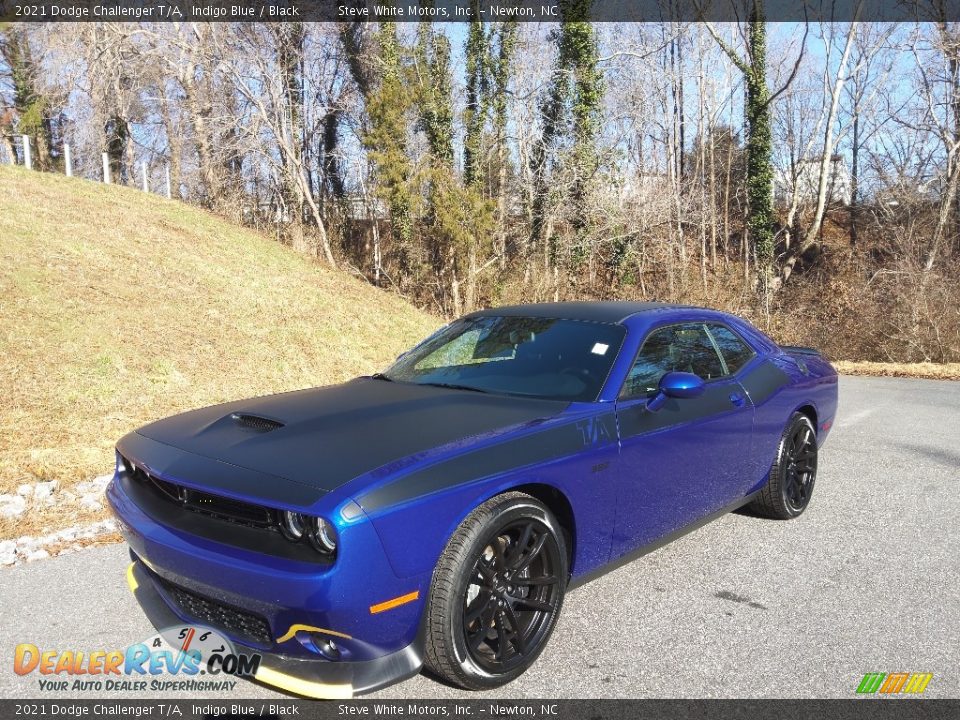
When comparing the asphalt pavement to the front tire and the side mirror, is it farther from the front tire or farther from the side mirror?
the side mirror

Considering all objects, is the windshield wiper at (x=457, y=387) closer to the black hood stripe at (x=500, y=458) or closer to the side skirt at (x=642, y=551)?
the black hood stripe at (x=500, y=458)

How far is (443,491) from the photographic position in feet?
8.80

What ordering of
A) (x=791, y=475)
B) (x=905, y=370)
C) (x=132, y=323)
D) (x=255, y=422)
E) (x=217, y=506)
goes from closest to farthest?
1. (x=217, y=506)
2. (x=255, y=422)
3. (x=791, y=475)
4. (x=132, y=323)
5. (x=905, y=370)

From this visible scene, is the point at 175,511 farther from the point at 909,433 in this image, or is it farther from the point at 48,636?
the point at 909,433

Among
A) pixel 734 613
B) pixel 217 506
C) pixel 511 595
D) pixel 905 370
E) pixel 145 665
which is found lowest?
pixel 905 370

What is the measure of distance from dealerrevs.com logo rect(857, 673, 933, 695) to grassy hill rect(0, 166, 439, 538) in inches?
183

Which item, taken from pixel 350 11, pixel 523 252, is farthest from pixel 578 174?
pixel 350 11

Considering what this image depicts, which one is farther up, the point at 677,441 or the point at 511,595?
the point at 677,441

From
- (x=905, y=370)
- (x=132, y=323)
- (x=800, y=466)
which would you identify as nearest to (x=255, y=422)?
(x=800, y=466)

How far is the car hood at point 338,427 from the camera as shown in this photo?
2.77m

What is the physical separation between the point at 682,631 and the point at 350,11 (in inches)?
915

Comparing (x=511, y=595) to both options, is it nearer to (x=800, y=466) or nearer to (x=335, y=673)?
(x=335, y=673)

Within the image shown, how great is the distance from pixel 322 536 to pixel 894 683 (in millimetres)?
2301

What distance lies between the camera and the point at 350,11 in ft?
74.7
